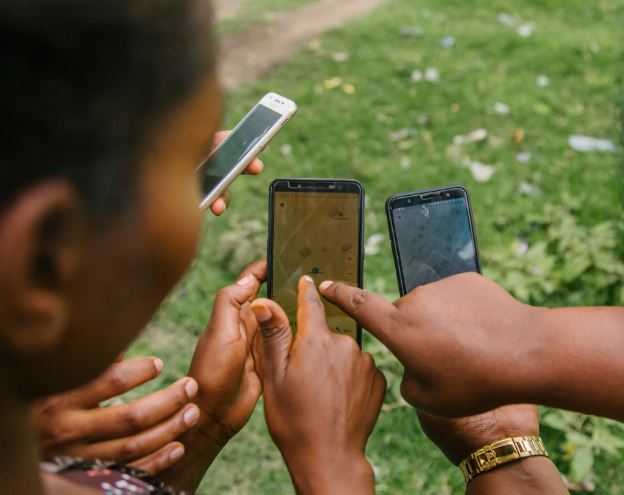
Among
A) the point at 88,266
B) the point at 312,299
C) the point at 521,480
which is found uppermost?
the point at 88,266

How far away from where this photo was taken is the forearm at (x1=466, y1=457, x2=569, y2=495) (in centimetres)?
169

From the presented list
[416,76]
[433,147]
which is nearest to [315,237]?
[433,147]

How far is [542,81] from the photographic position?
421cm

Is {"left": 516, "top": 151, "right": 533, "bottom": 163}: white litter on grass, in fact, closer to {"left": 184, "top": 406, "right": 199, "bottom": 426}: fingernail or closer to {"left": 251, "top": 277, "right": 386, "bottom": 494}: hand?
{"left": 251, "top": 277, "right": 386, "bottom": 494}: hand

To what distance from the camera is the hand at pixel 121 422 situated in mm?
1535

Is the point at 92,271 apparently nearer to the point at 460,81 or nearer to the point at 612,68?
the point at 460,81

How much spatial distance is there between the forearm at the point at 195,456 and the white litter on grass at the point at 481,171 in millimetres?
2317

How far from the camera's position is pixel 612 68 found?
14.1ft

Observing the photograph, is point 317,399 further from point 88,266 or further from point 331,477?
point 88,266

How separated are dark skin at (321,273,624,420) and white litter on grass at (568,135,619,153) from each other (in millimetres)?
2584

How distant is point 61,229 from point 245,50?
14.6 ft

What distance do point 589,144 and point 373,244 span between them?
143cm

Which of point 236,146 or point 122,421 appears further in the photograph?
point 236,146

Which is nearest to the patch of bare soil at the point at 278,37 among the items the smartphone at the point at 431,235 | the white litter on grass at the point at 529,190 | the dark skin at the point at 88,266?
the white litter on grass at the point at 529,190
